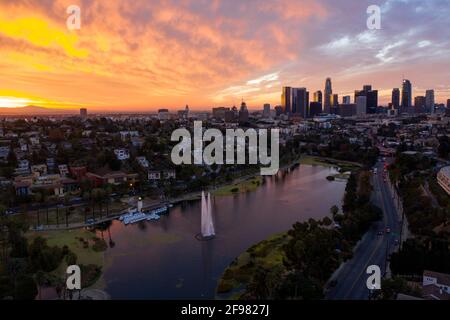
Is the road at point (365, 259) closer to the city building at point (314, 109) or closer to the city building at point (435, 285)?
the city building at point (435, 285)

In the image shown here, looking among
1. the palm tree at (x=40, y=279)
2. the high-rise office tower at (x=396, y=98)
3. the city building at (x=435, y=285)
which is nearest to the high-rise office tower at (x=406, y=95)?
the high-rise office tower at (x=396, y=98)

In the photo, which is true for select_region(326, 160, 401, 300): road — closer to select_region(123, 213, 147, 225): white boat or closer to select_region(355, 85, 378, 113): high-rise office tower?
select_region(123, 213, 147, 225): white boat

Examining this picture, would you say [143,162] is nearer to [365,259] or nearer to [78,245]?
[78,245]

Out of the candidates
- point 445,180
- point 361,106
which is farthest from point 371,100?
point 445,180

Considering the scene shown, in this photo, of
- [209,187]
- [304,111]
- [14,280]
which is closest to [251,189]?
[209,187]

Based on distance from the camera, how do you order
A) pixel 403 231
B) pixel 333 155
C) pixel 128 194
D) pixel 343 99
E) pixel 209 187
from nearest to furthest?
pixel 403 231 < pixel 128 194 < pixel 209 187 < pixel 333 155 < pixel 343 99
